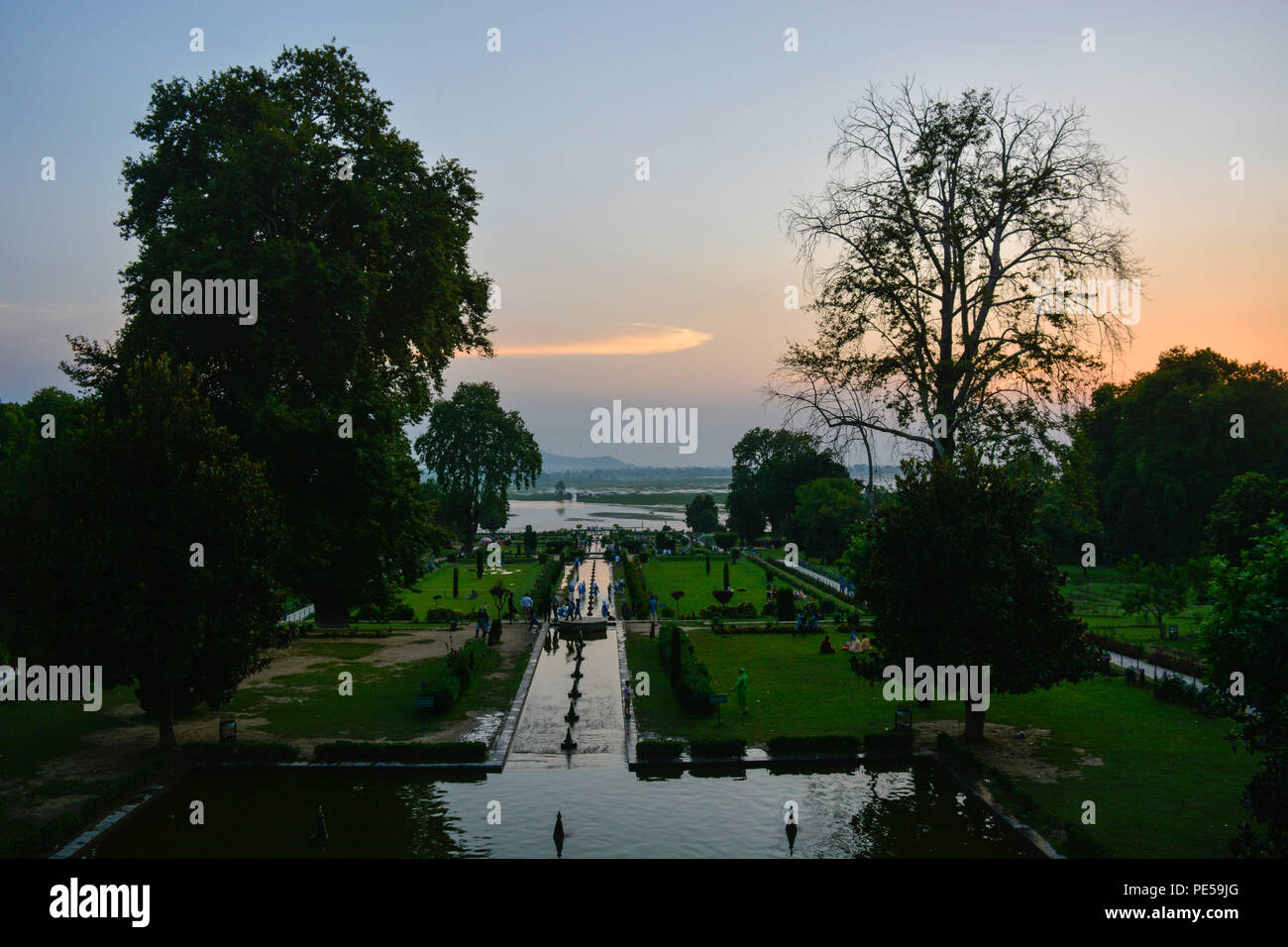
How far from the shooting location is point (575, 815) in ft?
58.3

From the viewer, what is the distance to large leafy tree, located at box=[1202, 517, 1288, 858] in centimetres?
1327

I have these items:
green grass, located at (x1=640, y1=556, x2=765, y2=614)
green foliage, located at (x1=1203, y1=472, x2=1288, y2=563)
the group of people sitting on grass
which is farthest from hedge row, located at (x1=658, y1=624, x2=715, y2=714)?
green foliage, located at (x1=1203, y1=472, x2=1288, y2=563)

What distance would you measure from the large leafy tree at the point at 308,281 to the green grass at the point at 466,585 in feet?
37.1

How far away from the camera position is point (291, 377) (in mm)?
31766

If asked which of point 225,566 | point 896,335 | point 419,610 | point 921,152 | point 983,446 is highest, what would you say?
point 921,152

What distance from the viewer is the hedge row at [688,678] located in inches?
1000

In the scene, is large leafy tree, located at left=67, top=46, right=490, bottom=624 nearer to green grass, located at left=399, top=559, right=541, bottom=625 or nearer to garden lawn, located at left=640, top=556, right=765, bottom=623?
green grass, located at left=399, top=559, right=541, bottom=625

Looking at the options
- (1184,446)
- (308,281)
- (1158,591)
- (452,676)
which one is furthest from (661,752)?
(1184,446)

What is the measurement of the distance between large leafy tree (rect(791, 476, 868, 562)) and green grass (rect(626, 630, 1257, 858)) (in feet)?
108

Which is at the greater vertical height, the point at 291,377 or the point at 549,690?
the point at 291,377

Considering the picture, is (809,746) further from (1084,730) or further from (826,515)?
(826,515)
